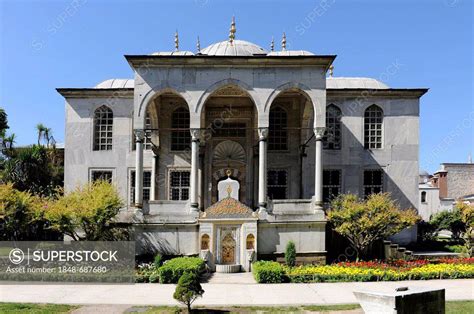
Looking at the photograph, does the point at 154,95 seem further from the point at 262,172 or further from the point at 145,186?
the point at 145,186

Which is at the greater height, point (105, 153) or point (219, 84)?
point (219, 84)

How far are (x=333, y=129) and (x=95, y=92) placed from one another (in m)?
14.3

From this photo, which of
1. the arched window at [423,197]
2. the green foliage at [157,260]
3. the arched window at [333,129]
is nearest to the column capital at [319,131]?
the arched window at [333,129]

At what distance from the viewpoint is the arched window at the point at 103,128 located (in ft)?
81.0

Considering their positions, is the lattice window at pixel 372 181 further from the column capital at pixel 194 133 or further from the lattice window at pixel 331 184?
the column capital at pixel 194 133

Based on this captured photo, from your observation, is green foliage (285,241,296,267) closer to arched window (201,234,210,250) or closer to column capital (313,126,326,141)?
arched window (201,234,210,250)

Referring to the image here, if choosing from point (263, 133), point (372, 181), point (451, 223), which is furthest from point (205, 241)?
point (451, 223)

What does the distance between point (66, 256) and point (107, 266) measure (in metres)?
2.29

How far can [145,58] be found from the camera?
18.9 metres

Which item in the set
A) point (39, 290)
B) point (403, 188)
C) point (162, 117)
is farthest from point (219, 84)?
point (403, 188)

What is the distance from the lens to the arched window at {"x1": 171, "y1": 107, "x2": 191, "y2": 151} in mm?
24156

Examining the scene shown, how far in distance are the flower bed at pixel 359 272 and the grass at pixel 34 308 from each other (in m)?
6.71

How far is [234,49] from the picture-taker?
25516 mm

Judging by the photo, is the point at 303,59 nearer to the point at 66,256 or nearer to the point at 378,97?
the point at 378,97
